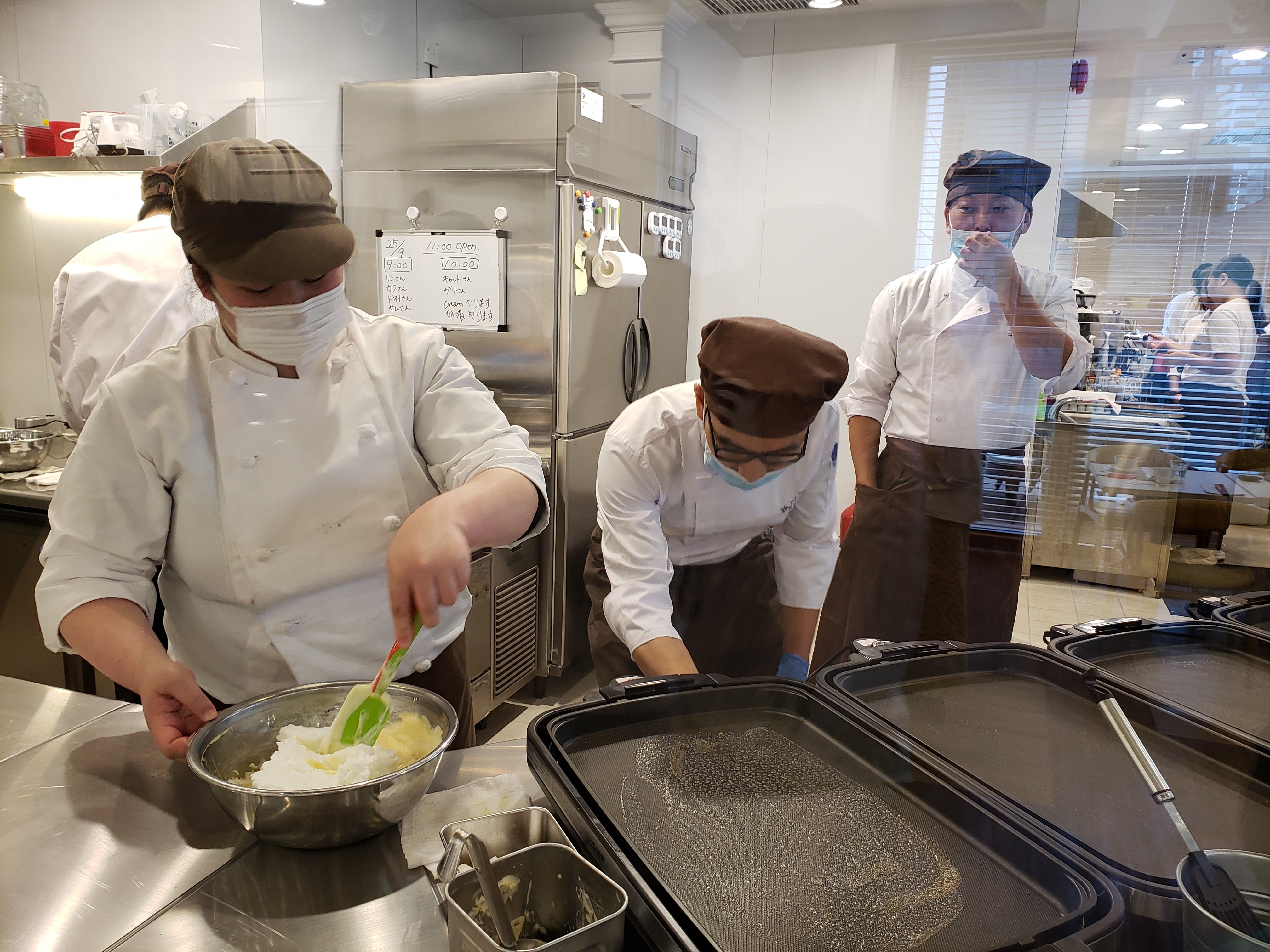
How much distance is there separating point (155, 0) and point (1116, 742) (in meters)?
2.24

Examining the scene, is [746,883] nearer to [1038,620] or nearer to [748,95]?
[1038,620]

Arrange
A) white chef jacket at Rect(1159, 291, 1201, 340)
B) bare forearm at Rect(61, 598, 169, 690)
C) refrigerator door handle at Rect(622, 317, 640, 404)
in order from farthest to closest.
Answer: refrigerator door handle at Rect(622, 317, 640, 404)
bare forearm at Rect(61, 598, 169, 690)
white chef jacket at Rect(1159, 291, 1201, 340)

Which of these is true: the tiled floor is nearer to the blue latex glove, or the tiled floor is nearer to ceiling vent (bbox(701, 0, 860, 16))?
the blue latex glove

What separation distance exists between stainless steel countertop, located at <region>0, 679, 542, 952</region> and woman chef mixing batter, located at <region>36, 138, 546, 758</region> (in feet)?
0.27

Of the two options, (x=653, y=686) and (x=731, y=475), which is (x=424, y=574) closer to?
(x=653, y=686)

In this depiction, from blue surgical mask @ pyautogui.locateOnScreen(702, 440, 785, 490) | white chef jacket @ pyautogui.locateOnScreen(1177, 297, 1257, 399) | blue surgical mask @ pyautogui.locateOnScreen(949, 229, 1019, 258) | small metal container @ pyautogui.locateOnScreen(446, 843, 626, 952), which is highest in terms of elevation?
blue surgical mask @ pyautogui.locateOnScreen(949, 229, 1019, 258)

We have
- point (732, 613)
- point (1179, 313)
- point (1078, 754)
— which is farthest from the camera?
point (732, 613)

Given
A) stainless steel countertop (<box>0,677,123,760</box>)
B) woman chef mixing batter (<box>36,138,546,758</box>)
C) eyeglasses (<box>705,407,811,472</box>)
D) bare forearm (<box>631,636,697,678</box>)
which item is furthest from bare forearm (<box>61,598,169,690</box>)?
eyeglasses (<box>705,407,811,472</box>)

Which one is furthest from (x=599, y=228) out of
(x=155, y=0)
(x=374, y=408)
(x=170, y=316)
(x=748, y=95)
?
(x=155, y=0)

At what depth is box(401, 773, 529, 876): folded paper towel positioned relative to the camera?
2.23 ft

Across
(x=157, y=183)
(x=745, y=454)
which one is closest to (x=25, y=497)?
(x=157, y=183)

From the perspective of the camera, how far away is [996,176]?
0.83m

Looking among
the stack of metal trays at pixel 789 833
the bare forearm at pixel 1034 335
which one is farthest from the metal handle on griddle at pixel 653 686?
the bare forearm at pixel 1034 335

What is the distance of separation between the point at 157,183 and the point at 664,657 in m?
1.34
